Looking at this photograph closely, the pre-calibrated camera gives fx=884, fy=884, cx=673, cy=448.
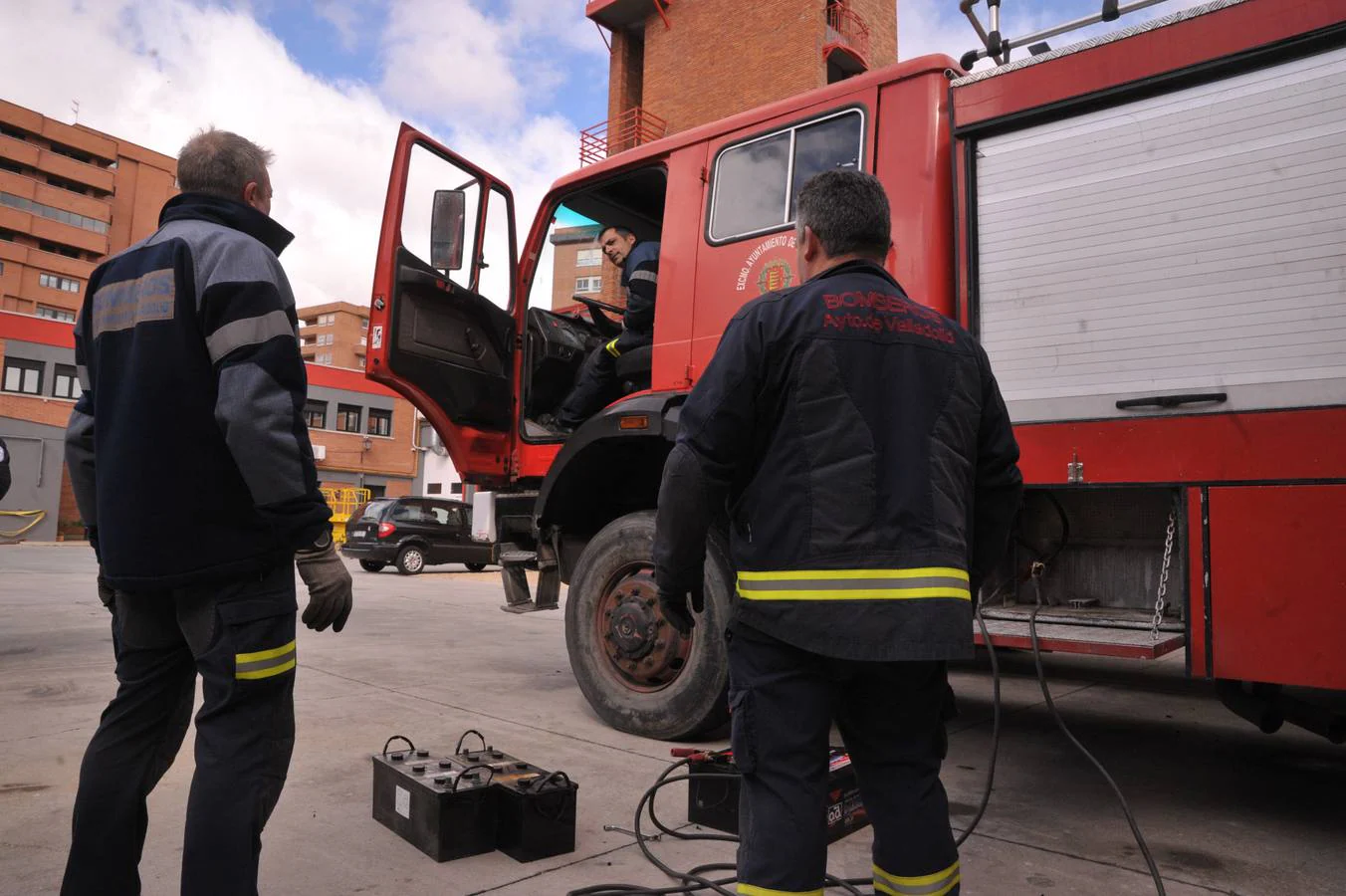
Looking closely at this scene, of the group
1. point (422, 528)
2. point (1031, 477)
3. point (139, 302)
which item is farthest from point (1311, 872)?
point (422, 528)

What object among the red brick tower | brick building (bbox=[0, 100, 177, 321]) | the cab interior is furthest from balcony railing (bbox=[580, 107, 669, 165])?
brick building (bbox=[0, 100, 177, 321])

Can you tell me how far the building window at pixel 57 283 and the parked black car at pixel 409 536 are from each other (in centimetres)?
4899

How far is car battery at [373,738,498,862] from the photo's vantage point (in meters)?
2.62

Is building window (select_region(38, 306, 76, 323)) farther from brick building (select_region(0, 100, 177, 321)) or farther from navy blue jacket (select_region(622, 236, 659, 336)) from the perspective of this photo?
navy blue jacket (select_region(622, 236, 659, 336))

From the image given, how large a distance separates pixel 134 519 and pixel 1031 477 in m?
2.82

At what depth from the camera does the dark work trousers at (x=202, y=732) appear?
5.99ft

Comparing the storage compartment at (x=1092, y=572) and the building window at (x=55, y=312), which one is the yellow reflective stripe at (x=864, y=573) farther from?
the building window at (x=55, y=312)

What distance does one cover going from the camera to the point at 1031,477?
3250 mm

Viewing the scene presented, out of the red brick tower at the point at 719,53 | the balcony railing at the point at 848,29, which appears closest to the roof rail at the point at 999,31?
the red brick tower at the point at 719,53

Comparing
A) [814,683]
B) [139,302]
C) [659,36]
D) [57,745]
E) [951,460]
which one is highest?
[659,36]

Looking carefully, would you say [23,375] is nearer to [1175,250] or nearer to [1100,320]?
[1100,320]

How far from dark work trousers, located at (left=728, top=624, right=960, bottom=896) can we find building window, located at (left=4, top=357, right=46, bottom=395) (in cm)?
3458

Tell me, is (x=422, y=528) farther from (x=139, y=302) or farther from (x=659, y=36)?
(x=139, y=302)

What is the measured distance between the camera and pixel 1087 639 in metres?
2.99
